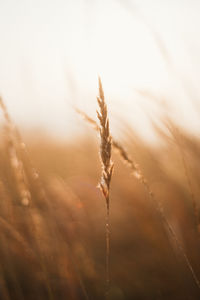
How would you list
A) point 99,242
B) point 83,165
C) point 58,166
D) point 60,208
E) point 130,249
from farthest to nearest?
point 58,166
point 83,165
point 60,208
point 99,242
point 130,249

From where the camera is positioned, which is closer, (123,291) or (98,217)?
(123,291)

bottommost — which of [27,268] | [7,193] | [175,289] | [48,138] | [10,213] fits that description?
[48,138]

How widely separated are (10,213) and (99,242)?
839 mm

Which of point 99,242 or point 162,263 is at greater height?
Answer: point 162,263

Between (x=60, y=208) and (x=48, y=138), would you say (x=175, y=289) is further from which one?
(x=48, y=138)

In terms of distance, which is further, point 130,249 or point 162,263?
point 130,249

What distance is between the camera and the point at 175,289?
1299 mm

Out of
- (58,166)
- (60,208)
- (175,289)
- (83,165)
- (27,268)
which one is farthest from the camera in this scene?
(58,166)

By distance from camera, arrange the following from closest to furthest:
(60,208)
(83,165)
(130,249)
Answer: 1. (130,249)
2. (60,208)
3. (83,165)

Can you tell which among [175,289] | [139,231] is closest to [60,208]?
[139,231]

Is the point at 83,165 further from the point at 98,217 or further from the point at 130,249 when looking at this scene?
the point at 130,249

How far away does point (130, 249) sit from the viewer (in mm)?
1758

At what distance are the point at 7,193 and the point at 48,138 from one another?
453 cm

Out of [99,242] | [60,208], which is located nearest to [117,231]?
[99,242]
